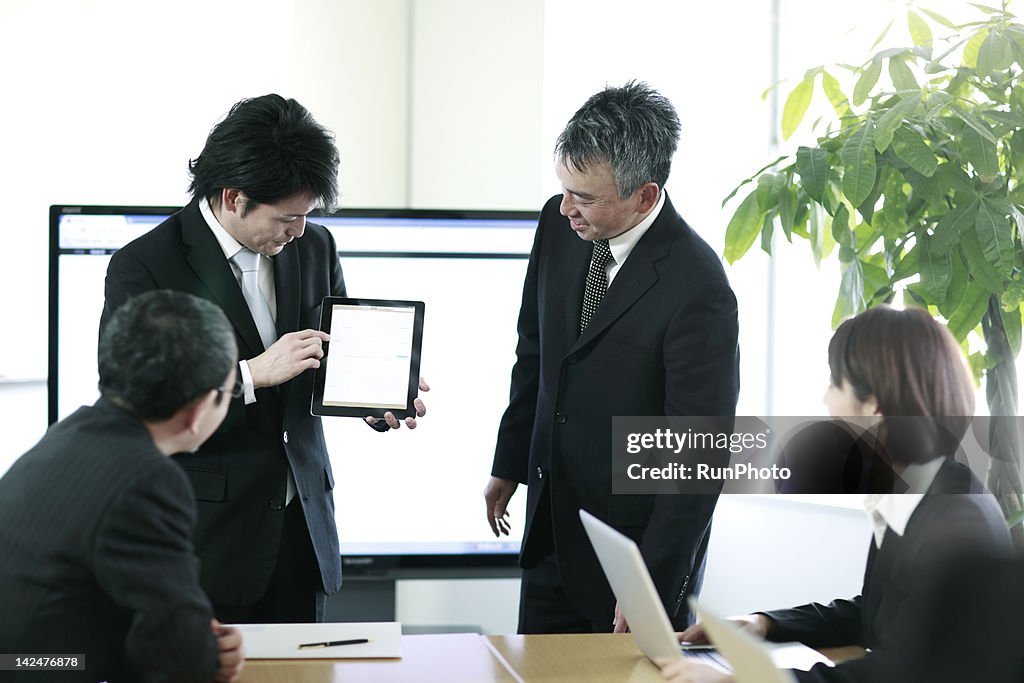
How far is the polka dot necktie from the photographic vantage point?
7.23 ft

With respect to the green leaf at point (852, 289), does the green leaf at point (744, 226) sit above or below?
above

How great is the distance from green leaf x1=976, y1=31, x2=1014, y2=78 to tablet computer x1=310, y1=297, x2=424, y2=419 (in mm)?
1295

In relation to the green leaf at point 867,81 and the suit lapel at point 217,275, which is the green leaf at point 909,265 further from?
the suit lapel at point 217,275

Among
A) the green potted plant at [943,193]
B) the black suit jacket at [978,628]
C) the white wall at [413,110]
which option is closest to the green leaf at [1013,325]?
the green potted plant at [943,193]

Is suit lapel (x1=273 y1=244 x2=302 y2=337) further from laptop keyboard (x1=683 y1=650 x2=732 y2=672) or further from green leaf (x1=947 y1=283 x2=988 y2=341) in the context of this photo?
green leaf (x1=947 y1=283 x2=988 y2=341)

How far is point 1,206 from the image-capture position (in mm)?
3035

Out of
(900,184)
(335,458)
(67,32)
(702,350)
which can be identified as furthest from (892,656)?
(67,32)

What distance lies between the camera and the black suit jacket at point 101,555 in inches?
53.9

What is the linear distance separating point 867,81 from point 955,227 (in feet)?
1.32

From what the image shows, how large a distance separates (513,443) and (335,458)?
74 centimetres

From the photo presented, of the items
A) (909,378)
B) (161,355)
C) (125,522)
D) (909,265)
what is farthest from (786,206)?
(125,522)

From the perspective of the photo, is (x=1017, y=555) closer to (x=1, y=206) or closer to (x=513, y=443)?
(x=513, y=443)

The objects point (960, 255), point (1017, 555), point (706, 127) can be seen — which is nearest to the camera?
point (1017, 555)

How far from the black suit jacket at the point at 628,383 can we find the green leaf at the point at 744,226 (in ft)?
0.96
